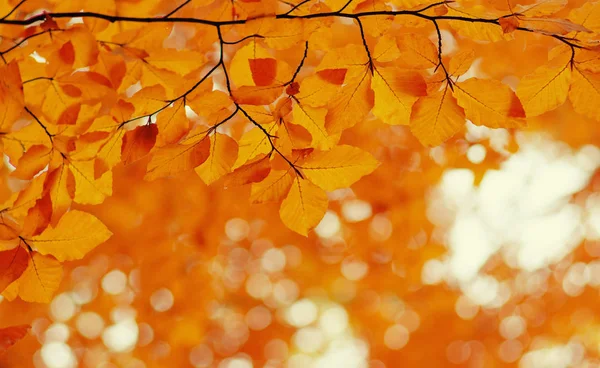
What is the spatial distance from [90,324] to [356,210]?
1.77 m

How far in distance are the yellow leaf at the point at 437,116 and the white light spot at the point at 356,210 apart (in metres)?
2.34

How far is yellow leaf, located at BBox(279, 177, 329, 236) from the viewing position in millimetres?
741

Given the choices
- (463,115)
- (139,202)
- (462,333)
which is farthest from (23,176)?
(462,333)

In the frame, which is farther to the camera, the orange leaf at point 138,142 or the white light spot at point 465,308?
the white light spot at point 465,308

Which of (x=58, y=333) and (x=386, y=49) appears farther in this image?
(x=58, y=333)

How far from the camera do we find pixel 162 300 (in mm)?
2922

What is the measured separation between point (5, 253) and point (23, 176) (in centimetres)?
12

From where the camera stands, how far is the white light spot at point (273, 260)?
3.30m

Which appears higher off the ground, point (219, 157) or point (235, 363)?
point (235, 363)

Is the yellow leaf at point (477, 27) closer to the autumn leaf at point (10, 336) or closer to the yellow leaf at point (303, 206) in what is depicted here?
the yellow leaf at point (303, 206)

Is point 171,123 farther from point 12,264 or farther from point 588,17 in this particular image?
point 588,17

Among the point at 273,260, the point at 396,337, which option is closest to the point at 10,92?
the point at 273,260

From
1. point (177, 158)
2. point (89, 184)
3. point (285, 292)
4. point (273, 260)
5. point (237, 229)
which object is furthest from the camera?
point (285, 292)

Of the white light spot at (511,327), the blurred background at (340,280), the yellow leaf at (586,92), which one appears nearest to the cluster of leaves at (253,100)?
the yellow leaf at (586,92)
